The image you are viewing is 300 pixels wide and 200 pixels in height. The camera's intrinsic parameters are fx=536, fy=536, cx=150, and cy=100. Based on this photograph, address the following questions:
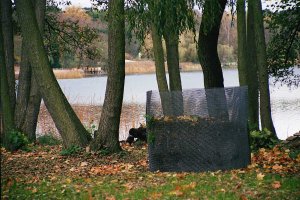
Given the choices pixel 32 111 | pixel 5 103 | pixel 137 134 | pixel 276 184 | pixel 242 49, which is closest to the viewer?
pixel 276 184

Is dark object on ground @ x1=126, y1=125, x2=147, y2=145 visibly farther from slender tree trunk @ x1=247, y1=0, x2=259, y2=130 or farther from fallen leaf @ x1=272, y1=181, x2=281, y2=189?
fallen leaf @ x1=272, y1=181, x2=281, y2=189

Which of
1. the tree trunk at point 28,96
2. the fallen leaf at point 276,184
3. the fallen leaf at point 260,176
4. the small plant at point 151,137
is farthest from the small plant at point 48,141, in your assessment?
the fallen leaf at point 276,184

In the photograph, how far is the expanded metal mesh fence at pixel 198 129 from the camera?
923 cm

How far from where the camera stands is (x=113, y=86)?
11516mm

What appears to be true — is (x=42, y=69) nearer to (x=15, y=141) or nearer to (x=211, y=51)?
(x=15, y=141)

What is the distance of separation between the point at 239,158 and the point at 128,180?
2.12m

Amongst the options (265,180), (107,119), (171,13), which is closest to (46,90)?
(107,119)

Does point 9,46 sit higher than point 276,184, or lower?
higher

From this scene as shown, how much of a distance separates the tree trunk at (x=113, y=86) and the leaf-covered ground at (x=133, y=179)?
1.10 feet

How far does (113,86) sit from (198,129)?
9.46ft

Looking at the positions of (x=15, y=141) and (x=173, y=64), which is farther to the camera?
(x=173, y=64)

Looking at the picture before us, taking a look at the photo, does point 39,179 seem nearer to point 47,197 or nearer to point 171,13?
point 47,197

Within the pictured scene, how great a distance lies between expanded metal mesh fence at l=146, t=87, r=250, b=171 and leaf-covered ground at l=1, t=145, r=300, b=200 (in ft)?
0.98

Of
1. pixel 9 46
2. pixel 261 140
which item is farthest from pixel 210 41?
pixel 9 46
